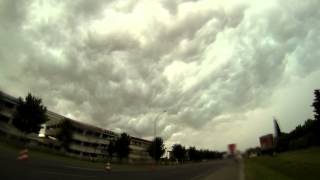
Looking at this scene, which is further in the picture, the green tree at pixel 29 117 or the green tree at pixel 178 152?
the green tree at pixel 178 152

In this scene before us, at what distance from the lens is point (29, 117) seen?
60094mm

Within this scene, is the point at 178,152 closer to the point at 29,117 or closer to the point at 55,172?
the point at 29,117

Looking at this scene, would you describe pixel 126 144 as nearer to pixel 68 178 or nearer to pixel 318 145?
pixel 318 145

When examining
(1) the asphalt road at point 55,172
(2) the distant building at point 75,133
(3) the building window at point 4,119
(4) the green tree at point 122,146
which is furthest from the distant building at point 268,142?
(1) the asphalt road at point 55,172

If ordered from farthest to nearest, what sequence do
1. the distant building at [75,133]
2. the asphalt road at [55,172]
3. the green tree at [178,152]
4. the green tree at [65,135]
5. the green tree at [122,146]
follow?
the green tree at [178,152], the green tree at [122,146], the distant building at [75,133], the green tree at [65,135], the asphalt road at [55,172]

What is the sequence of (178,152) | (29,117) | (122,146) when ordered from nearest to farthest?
(29,117) < (122,146) < (178,152)

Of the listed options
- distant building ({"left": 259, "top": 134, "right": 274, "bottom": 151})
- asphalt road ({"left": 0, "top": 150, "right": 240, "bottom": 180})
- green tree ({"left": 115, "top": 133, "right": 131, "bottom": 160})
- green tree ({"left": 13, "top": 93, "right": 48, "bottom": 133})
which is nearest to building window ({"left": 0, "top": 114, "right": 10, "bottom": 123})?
green tree ({"left": 115, "top": 133, "right": 131, "bottom": 160})

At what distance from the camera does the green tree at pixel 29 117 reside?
5991 cm

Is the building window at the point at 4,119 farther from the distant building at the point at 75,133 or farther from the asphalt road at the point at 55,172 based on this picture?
the asphalt road at the point at 55,172

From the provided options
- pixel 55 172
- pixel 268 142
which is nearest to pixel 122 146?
pixel 268 142

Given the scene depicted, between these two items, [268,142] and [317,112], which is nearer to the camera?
[317,112]

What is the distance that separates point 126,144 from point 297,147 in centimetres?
4241

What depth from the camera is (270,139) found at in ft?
395

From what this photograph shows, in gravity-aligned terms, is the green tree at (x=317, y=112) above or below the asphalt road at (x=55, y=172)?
above
